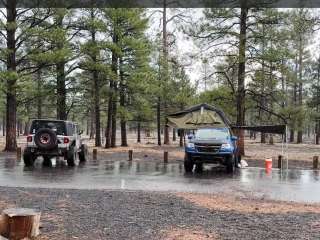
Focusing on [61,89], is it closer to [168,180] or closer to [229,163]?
[229,163]

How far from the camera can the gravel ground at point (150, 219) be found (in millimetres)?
8047

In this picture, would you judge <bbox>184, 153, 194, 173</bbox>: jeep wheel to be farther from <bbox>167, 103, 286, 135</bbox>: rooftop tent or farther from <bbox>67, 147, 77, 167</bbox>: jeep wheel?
<bbox>67, 147, 77, 167</bbox>: jeep wheel

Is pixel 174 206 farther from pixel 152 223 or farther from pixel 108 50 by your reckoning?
pixel 108 50

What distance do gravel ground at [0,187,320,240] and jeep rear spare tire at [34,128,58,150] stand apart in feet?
29.2

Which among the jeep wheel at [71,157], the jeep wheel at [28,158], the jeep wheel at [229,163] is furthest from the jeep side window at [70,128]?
the jeep wheel at [229,163]

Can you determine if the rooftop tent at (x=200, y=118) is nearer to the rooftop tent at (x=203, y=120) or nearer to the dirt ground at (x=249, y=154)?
the rooftop tent at (x=203, y=120)

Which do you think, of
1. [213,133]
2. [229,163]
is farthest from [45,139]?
[229,163]

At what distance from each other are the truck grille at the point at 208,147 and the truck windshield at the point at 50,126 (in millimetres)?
6226

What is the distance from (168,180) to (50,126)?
7438 millimetres

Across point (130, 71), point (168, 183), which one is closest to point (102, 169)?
point (168, 183)

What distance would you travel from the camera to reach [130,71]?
37.8 m

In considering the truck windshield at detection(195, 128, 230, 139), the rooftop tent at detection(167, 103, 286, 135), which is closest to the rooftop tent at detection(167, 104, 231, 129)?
the rooftop tent at detection(167, 103, 286, 135)

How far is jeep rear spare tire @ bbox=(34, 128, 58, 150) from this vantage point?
827 inches

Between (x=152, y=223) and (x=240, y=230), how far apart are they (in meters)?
1.63
